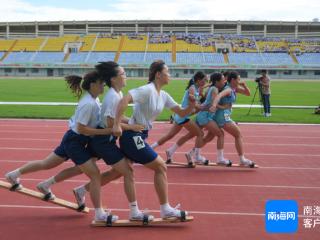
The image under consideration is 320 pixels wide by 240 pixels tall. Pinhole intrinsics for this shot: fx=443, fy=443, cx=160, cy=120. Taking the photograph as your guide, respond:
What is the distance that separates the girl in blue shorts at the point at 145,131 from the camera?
4.48 metres

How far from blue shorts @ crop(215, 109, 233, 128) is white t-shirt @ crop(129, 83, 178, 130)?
3.07m

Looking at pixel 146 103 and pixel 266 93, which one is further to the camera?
pixel 266 93

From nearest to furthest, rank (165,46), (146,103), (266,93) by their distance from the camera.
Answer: (146,103) < (266,93) < (165,46)

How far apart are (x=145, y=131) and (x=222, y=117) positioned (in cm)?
319

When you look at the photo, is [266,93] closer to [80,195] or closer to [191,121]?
[191,121]

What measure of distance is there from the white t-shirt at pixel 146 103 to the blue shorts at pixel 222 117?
3.07 metres

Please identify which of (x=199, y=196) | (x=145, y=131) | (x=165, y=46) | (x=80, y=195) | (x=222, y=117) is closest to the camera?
(x=145, y=131)

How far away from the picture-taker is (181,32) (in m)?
75.9

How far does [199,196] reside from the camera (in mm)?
5914

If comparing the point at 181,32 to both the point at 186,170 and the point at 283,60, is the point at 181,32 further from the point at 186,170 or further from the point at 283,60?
the point at 186,170

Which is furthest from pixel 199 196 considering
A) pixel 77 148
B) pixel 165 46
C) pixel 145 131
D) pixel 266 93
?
pixel 165 46

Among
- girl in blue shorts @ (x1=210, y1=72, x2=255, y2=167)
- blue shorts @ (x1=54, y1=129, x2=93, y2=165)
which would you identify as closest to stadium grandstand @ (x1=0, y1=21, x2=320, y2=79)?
girl in blue shorts @ (x1=210, y1=72, x2=255, y2=167)

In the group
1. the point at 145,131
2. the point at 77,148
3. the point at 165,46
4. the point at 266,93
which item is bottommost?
the point at 77,148

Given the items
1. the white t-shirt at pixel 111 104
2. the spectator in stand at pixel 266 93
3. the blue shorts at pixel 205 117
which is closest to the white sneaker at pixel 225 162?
the blue shorts at pixel 205 117
